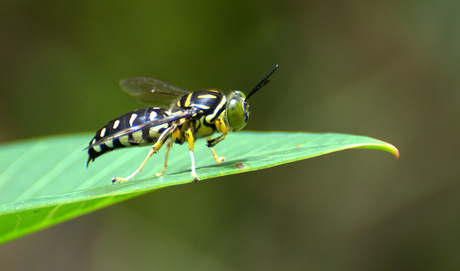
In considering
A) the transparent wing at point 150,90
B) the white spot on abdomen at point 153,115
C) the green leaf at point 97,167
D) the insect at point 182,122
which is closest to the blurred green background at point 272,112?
the green leaf at point 97,167

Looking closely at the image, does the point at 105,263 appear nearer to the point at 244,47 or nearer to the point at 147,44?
the point at 147,44

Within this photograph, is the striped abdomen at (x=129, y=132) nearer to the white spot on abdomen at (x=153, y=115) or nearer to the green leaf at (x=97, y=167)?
the white spot on abdomen at (x=153, y=115)

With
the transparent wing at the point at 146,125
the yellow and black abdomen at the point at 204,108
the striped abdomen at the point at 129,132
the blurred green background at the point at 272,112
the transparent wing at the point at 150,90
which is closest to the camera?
the transparent wing at the point at 146,125

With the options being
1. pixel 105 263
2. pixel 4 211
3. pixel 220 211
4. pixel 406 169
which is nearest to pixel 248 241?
pixel 220 211

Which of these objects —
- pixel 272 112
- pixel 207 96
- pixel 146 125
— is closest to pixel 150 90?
pixel 207 96

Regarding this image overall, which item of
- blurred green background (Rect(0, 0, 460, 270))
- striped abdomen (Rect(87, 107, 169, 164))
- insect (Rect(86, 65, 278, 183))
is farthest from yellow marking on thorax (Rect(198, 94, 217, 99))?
blurred green background (Rect(0, 0, 460, 270))

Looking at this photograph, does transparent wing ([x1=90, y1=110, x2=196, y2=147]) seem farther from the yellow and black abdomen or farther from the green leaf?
the green leaf
